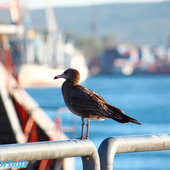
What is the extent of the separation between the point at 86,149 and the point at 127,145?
0.16 metres

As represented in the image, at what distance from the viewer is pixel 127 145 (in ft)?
6.02

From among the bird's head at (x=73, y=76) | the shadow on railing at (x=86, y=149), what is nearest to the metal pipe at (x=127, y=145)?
the shadow on railing at (x=86, y=149)

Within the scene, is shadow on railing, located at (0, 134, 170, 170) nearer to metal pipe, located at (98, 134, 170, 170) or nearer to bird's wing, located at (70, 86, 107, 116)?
metal pipe, located at (98, 134, 170, 170)

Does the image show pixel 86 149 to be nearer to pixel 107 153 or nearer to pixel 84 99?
pixel 107 153

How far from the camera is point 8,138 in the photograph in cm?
892

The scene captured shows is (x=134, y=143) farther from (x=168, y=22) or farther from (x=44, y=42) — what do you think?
(x=168, y=22)

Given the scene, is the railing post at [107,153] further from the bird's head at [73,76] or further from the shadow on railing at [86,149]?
the bird's head at [73,76]

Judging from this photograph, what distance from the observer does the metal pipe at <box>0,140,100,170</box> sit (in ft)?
5.30

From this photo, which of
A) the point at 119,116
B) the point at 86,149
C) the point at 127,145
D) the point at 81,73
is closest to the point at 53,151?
the point at 86,149

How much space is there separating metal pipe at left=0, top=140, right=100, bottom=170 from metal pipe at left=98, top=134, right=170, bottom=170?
0.03m

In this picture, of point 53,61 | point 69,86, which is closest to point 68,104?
point 69,86

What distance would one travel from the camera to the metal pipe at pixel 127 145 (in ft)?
5.81

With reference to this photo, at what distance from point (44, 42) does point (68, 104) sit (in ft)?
302

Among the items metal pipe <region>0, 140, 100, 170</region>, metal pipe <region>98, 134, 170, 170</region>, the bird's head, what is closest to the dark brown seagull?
the bird's head
